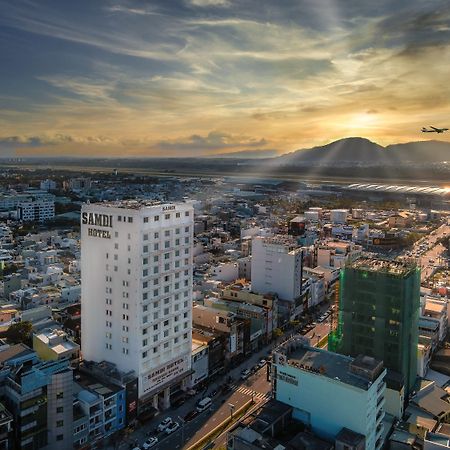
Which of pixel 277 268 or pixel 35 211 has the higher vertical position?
pixel 277 268

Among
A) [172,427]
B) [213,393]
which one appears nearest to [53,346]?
[172,427]

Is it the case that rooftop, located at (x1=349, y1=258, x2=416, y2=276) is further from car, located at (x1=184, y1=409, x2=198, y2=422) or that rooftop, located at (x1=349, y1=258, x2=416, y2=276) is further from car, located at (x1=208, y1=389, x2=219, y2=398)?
car, located at (x1=184, y1=409, x2=198, y2=422)

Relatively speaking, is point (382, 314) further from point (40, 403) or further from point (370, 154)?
point (370, 154)

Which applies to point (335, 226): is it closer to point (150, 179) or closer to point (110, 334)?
point (110, 334)

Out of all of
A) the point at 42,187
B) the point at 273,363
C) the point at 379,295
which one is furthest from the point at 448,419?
the point at 42,187

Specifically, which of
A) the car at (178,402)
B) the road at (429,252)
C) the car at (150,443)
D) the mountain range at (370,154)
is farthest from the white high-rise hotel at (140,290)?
the mountain range at (370,154)

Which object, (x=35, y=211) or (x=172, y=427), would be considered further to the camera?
(x=35, y=211)


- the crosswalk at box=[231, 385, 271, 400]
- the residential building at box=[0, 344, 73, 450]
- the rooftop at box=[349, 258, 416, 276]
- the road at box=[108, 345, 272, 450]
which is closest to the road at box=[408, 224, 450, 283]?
the rooftop at box=[349, 258, 416, 276]

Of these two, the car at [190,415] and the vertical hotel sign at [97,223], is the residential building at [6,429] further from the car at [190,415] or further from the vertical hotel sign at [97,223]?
the vertical hotel sign at [97,223]
